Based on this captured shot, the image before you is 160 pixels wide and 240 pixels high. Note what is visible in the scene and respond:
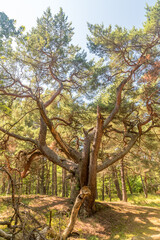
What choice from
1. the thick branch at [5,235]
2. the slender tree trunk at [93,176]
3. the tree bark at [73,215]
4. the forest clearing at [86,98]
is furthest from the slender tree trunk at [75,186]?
the thick branch at [5,235]

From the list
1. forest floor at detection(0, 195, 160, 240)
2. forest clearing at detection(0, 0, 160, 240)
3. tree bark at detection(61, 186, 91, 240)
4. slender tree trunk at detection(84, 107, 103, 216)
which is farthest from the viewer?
slender tree trunk at detection(84, 107, 103, 216)

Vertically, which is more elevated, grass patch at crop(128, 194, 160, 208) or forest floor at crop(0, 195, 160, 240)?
forest floor at crop(0, 195, 160, 240)

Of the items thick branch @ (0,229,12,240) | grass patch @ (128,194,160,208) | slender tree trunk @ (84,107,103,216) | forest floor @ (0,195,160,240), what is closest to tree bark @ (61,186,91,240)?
forest floor @ (0,195,160,240)

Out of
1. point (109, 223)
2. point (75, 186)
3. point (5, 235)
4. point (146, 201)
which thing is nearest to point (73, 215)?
point (5, 235)

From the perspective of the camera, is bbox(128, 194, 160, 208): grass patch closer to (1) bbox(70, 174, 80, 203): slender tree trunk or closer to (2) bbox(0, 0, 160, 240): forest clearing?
(2) bbox(0, 0, 160, 240): forest clearing

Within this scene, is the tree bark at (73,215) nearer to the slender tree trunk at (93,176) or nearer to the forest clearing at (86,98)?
the forest clearing at (86,98)

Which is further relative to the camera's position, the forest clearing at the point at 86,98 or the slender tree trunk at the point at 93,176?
the slender tree trunk at the point at 93,176

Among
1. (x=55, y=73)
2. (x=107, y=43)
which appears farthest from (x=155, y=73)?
(x=55, y=73)

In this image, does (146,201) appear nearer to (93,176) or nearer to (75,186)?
(75,186)

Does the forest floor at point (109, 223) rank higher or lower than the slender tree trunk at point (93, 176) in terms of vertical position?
lower

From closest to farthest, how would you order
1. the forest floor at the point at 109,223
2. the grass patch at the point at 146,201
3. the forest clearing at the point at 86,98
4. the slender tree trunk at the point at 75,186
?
the forest floor at the point at 109,223 < the forest clearing at the point at 86,98 < the slender tree trunk at the point at 75,186 < the grass patch at the point at 146,201

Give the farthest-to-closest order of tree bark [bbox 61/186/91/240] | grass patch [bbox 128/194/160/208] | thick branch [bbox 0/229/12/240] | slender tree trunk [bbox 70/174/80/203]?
1. grass patch [bbox 128/194/160/208]
2. slender tree trunk [bbox 70/174/80/203]
3. tree bark [bbox 61/186/91/240]
4. thick branch [bbox 0/229/12/240]

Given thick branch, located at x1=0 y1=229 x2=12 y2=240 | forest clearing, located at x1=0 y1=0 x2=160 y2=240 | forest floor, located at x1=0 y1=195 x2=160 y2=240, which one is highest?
forest clearing, located at x1=0 y1=0 x2=160 y2=240

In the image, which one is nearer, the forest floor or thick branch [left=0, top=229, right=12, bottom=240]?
thick branch [left=0, top=229, right=12, bottom=240]
